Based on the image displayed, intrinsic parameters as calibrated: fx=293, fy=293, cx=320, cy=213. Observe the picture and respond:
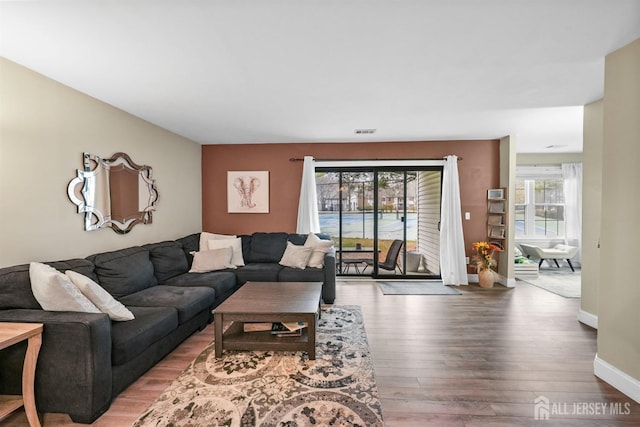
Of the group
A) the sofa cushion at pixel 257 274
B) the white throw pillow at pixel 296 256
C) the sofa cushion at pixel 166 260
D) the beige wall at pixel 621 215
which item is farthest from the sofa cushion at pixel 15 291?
the beige wall at pixel 621 215

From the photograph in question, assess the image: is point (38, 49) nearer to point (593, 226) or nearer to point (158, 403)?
point (158, 403)

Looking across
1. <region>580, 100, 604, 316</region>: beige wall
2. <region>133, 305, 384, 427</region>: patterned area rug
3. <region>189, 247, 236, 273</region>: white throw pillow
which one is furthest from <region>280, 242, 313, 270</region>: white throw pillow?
<region>580, 100, 604, 316</region>: beige wall

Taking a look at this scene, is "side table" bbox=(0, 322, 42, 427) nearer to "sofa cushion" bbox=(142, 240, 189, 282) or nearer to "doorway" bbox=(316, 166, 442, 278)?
"sofa cushion" bbox=(142, 240, 189, 282)

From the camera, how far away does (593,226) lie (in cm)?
329

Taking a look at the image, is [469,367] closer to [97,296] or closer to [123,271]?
[97,296]

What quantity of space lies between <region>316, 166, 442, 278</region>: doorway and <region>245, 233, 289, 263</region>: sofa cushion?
1.00 meters

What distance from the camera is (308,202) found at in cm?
A: 516

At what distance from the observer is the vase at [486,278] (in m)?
4.76

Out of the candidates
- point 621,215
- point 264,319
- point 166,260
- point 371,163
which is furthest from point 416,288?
point 166,260

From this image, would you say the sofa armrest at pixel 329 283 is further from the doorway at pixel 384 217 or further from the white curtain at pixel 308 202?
the doorway at pixel 384 217

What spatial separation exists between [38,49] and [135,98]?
3.14 ft

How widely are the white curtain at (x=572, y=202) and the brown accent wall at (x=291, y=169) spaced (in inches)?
106

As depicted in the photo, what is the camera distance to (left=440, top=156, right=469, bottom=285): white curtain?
497 centimetres

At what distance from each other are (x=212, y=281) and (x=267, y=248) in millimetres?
1301
